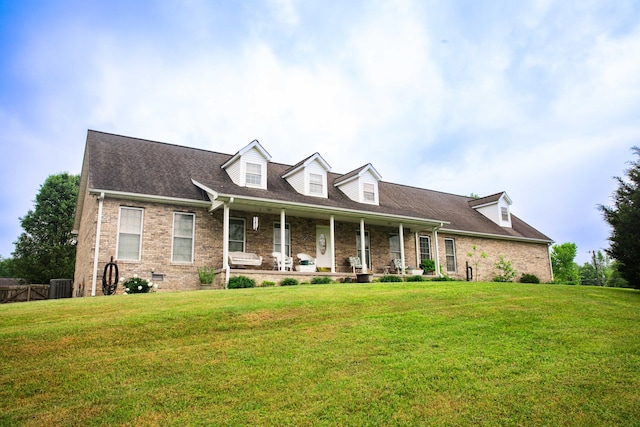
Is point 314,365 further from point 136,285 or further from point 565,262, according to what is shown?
point 565,262

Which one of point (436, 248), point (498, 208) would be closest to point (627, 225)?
point (436, 248)

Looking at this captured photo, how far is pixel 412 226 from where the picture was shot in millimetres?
21656

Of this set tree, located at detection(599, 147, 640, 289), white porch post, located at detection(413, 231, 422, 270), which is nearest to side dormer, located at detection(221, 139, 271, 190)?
white porch post, located at detection(413, 231, 422, 270)

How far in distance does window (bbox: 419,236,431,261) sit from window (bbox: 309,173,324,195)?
21.0ft

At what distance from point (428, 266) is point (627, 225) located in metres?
9.93

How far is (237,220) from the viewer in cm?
1786

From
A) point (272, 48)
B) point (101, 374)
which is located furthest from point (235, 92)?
point (101, 374)

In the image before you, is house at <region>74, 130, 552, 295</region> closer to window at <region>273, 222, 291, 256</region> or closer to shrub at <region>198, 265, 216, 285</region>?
window at <region>273, 222, 291, 256</region>

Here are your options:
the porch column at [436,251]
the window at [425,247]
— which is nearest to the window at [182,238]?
the porch column at [436,251]

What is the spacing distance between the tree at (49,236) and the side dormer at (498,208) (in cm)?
2906

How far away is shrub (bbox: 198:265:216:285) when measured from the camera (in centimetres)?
1575

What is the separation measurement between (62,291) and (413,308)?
→ 1655 cm

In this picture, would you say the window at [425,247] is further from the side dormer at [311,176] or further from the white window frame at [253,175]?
the white window frame at [253,175]

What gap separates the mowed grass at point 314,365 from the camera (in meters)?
5.04
